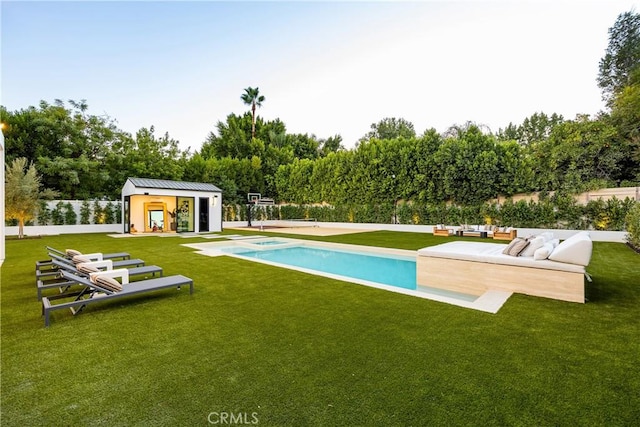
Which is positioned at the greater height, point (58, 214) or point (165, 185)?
point (165, 185)

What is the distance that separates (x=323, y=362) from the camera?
2.68 metres

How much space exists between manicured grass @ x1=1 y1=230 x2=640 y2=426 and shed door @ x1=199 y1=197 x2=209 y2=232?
14276 mm

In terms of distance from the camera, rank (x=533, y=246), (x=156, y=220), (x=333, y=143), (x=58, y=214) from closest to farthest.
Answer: (x=533, y=246)
(x=58, y=214)
(x=156, y=220)
(x=333, y=143)

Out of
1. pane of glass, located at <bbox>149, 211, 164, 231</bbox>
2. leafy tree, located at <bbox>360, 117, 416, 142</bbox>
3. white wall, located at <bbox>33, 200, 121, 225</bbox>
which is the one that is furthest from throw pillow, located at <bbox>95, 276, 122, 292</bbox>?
leafy tree, located at <bbox>360, 117, 416, 142</bbox>

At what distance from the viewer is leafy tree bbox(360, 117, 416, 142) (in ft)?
115

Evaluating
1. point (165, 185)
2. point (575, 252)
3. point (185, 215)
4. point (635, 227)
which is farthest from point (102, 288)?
point (185, 215)

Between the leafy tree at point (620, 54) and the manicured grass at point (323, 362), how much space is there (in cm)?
2692

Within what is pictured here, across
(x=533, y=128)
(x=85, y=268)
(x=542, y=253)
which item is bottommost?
(x=85, y=268)


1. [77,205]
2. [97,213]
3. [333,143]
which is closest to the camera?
[77,205]

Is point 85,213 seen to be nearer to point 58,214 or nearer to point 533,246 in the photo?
point 58,214

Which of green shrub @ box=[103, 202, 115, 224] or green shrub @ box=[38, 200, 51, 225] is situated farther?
green shrub @ box=[103, 202, 115, 224]

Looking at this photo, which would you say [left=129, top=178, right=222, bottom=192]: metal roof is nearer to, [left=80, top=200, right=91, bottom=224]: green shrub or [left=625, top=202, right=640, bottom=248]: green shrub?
[left=80, top=200, right=91, bottom=224]: green shrub

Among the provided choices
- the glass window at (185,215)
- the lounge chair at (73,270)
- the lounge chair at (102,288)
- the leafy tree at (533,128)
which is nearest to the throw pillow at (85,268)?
the lounge chair at (73,270)

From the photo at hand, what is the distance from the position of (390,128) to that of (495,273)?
33199 millimetres
